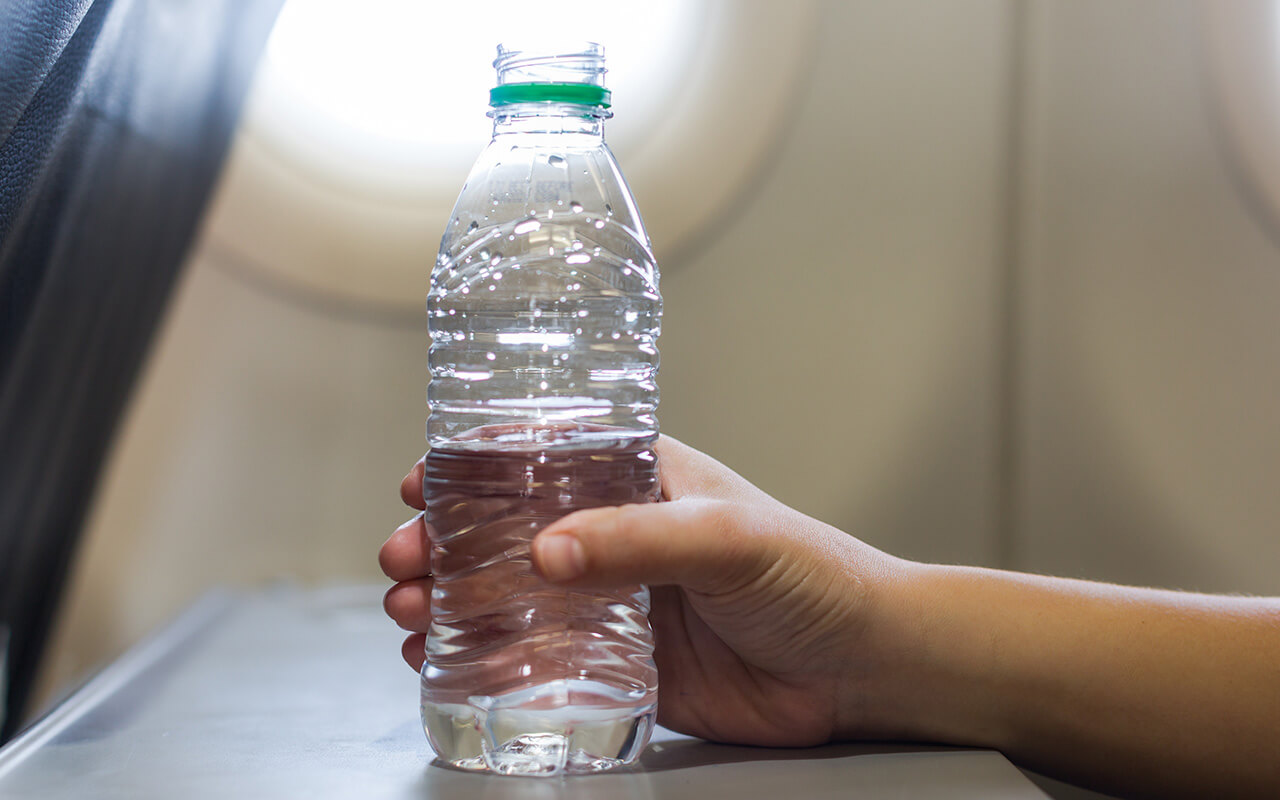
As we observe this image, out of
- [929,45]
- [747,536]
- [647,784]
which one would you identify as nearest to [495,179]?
[747,536]

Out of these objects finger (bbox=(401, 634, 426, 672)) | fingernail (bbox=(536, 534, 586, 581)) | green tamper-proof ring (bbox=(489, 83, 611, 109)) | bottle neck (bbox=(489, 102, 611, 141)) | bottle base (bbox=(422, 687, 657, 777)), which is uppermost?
bottle neck (bbox=(489, 102, 611, 141))

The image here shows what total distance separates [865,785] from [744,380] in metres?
1.52

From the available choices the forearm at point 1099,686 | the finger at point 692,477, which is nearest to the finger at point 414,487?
the finger at point 692,477

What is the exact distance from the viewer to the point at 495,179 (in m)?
1.10

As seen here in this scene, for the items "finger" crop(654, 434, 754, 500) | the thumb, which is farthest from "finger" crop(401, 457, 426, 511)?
the thumb

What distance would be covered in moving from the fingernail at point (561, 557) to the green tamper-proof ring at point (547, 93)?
0.36 meters

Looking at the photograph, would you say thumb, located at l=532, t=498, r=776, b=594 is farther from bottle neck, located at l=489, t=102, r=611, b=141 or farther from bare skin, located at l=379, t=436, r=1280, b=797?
bottle neck, located at l=489, t=102, r=611, b=141

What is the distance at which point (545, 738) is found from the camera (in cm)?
92

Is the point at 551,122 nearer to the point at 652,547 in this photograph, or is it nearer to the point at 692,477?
the point at 692,477

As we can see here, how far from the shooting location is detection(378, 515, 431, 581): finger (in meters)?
1.09

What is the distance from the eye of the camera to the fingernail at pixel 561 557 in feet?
2.47

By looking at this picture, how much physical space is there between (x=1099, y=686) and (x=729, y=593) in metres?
0.36

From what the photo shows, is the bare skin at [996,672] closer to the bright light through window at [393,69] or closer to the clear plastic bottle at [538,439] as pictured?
the clear plastic bottle at [538,439]

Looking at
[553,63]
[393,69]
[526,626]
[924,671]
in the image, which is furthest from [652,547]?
[393,69]
